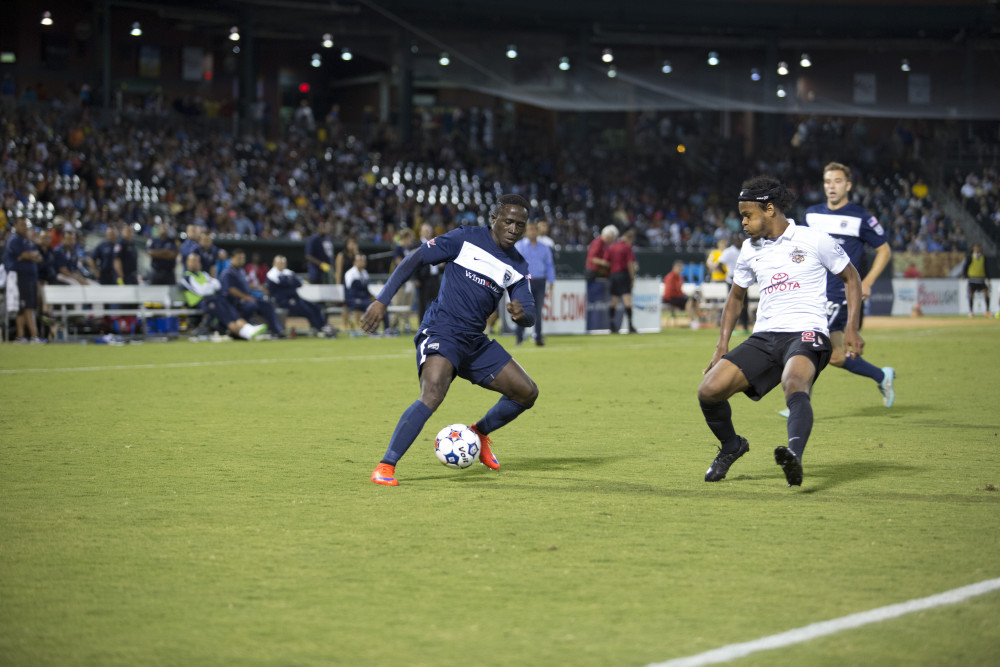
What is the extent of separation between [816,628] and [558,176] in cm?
4179

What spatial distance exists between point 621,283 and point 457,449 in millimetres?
16552

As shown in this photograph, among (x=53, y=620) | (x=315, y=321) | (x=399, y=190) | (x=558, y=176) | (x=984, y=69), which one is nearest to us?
(x=53, y=620)

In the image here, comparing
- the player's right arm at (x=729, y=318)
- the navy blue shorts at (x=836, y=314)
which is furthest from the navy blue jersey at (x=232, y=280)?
the player's right arm at (x=729, y=318)

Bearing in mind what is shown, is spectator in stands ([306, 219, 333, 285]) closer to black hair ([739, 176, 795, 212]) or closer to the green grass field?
the green grass field

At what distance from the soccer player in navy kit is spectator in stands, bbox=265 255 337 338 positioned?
52.3ft

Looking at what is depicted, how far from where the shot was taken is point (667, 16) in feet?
139

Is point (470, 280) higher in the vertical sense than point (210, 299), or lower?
higher

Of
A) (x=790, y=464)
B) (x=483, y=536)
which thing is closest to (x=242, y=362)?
(x=790, y=464)

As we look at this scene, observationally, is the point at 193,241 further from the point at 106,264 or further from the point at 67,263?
the point at 67,263

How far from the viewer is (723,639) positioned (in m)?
4.03

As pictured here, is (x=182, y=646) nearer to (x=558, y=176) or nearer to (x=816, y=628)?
(x=816, y=628)

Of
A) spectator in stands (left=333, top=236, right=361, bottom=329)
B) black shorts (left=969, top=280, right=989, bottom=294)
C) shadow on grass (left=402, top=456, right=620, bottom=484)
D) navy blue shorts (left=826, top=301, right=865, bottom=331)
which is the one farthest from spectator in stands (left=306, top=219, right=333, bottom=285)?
black shorts (left=969, top=280, right=989, bottom=294)

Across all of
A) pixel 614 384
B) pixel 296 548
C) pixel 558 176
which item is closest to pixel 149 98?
pixel 558 176

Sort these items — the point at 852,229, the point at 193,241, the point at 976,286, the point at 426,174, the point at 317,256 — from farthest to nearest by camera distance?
the point at 426,174 < the point at 976,286 < the point at 317,256 < the point at 193,241 < the point at 852,229
